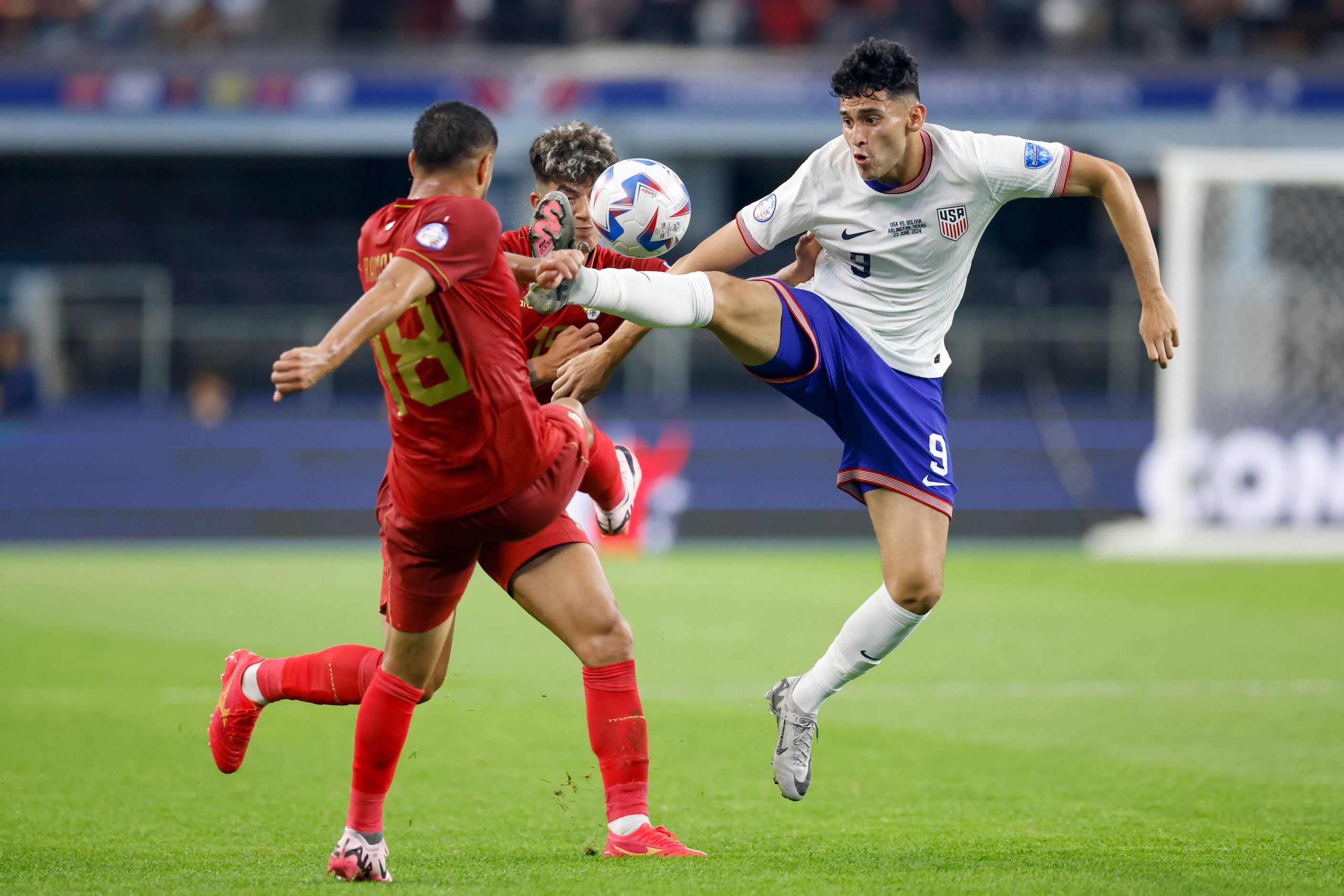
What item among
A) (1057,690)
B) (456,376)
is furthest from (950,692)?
(456,376)

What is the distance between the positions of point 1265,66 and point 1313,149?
1215mm

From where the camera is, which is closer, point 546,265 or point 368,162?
point 546,265

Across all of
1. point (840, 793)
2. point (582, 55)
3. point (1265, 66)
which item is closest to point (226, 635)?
point (840, 793)

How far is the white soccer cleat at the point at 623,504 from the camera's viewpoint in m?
5.18

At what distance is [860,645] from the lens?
5.27m

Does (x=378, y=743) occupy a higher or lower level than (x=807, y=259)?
lower

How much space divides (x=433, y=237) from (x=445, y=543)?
0.89m

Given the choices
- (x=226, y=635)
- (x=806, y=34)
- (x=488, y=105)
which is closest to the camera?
(x=226, y=635)

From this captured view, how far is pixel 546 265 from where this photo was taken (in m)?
4.38

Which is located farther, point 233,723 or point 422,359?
point 233,723

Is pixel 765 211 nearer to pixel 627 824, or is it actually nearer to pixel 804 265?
pixel 804 265

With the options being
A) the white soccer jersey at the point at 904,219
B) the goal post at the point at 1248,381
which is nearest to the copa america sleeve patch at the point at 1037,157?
the white soccer jersey at the point at 904,219

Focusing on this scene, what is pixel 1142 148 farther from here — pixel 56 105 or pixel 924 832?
pixel 924 832

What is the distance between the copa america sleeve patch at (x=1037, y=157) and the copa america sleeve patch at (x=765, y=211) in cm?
85
